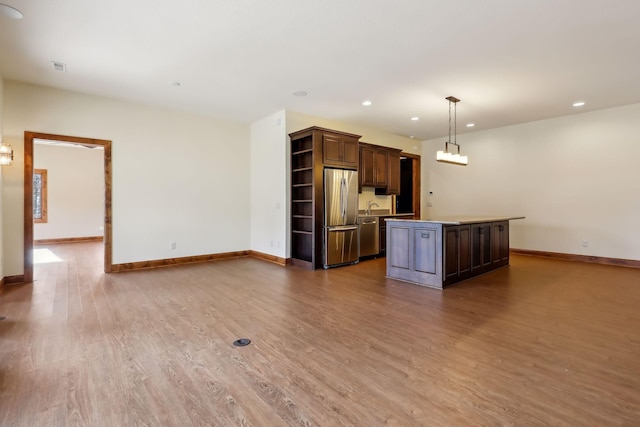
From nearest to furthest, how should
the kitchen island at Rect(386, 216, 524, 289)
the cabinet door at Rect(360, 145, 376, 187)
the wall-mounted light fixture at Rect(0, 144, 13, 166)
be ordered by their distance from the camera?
1. the wall-mounted light fixture at Rect(0, 144, 13, 166)
2. the kitchen island at Rect(386, 216, 524, 289)
3. the cabinet door at Rect(360, 145, 376, 187)

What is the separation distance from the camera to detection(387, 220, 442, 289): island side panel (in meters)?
4.29

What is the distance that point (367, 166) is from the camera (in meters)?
6.92

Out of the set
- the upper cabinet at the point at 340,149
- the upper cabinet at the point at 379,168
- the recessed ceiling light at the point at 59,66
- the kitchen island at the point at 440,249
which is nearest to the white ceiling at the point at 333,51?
the recessed ceiling light at the point at 59,66

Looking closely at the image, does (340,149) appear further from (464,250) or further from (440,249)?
(464,250)

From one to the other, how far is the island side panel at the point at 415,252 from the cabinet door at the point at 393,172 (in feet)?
9.37

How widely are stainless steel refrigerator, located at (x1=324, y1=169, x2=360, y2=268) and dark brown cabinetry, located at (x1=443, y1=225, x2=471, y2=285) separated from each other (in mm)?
2002

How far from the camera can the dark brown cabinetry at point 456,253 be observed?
4281 mm

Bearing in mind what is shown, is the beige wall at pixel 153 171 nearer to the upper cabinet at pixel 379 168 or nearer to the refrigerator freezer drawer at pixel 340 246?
the refrigerator freezer drawer at pixel 340 246

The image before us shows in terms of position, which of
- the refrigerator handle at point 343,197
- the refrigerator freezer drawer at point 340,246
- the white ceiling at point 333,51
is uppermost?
the white ceiling at point 333,51

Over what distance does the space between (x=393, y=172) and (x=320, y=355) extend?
5.79 meters

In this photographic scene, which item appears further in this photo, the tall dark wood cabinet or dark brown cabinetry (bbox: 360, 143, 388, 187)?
dark brown cabinetry (bbox: 360, 143, 388, 187)

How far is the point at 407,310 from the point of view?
3428 millimetres

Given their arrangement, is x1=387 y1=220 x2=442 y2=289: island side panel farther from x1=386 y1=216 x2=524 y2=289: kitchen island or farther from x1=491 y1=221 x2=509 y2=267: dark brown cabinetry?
x1=491 y1=221 x2=509 y2=267: dark brown cabinetry

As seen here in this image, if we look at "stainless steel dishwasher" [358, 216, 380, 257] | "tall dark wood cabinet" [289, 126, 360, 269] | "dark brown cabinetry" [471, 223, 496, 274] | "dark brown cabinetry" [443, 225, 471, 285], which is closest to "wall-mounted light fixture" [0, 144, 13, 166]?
"tall dark wood cabinet" [289, 126, 360, 269]
